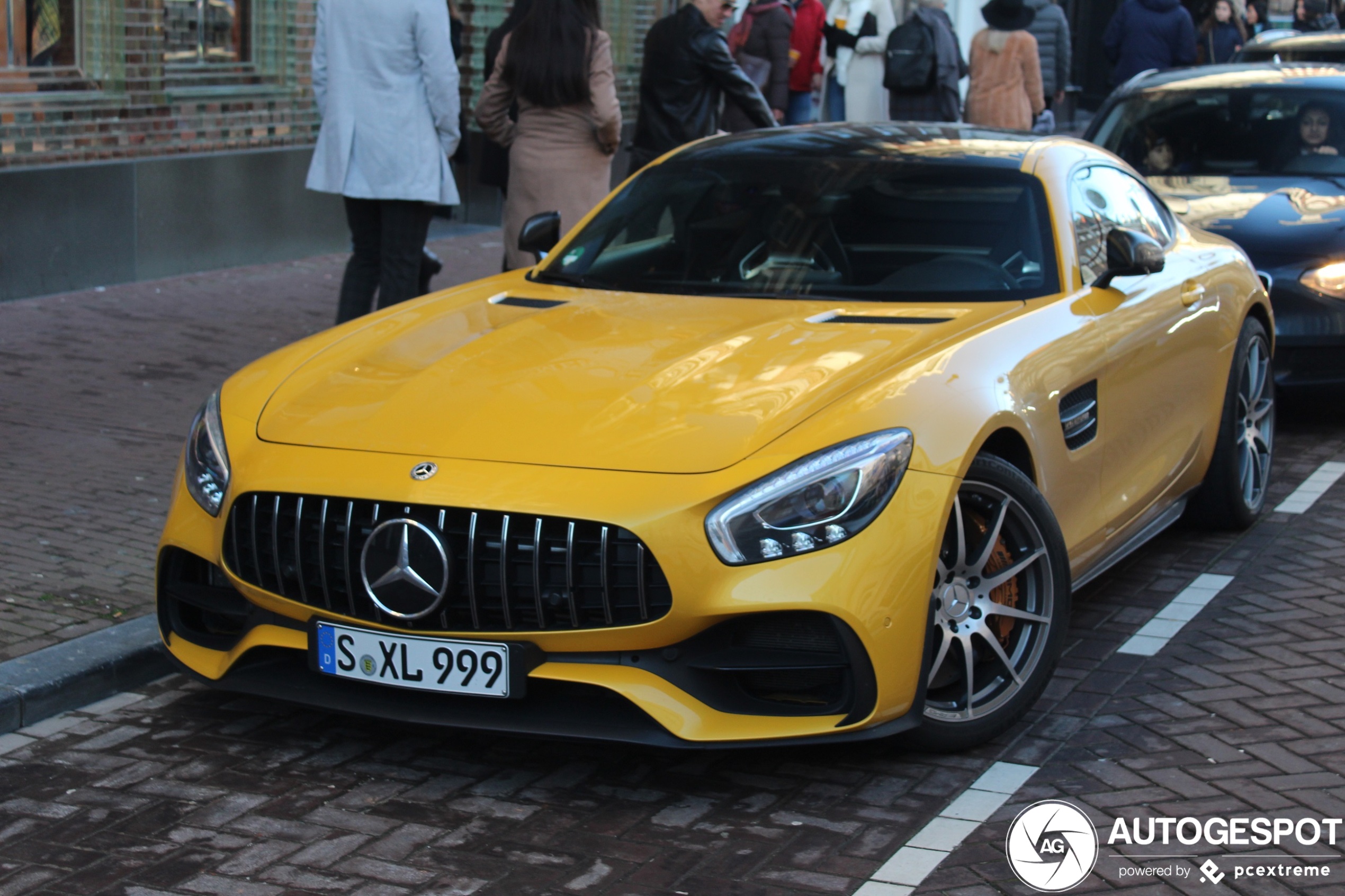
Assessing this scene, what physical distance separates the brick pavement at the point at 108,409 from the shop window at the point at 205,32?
4.67 ft

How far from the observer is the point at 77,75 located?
408 inches

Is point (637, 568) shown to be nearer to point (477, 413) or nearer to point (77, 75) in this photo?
point (477, 413)

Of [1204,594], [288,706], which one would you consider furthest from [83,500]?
[1204,594]

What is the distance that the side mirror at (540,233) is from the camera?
572 cm

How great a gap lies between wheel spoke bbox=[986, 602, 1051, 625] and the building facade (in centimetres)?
732

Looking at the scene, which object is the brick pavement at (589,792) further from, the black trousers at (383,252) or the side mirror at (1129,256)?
the black trousers at (383,252)

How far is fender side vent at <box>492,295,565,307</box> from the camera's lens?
16.5 ft

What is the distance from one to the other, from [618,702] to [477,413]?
0.77 meters

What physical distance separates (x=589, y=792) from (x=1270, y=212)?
18.0ft

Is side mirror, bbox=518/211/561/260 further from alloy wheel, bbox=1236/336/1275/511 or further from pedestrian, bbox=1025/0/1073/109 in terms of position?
pedestrian, bbox=1025/0/1073/109

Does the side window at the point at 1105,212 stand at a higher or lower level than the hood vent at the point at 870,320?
higher

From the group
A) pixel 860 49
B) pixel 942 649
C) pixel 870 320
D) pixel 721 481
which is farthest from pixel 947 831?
pixel 860 49

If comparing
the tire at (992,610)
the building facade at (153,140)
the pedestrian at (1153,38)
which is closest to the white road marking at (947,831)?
the tire at (992,610)

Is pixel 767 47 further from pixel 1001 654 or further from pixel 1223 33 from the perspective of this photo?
pixel 1001 654
